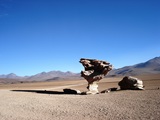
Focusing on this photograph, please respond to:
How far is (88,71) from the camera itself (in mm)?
32656

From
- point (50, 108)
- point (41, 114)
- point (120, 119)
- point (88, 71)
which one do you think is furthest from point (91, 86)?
point (120, 119)

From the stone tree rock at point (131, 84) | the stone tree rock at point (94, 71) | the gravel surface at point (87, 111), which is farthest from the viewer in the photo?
the stone tree rock at point (94, 71)

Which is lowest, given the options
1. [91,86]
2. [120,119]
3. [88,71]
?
[120,119]

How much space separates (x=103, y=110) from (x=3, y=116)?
7.63 m

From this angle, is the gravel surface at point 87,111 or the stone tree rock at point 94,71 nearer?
the gravel surface at point 87,111

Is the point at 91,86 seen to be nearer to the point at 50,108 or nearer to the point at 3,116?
the point at 50,108

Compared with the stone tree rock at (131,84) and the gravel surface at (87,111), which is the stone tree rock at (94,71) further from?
the gravel surface at (87,111)

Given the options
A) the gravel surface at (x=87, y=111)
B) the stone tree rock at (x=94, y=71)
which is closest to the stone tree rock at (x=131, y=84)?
the stone tree rock at (x=94, y=71)

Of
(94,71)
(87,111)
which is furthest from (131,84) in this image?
(87,111)

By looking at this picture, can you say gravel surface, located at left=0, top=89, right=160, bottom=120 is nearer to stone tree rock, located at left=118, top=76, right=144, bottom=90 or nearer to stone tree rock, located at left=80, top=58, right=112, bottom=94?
stone tree rock, located at left=118, top=76, right=144, bottom=90

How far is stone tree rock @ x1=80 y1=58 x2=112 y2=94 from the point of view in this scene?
31953 millimetres

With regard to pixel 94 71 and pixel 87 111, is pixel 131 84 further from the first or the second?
pixel 87 111

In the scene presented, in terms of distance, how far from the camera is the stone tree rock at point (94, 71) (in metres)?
32.0

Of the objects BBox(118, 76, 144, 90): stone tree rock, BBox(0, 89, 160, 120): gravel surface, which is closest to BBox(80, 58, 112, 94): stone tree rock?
BBox(118, 76, 144, 90): stone tree rock
